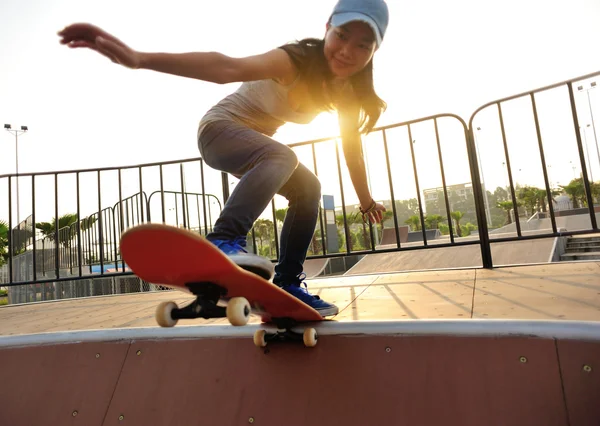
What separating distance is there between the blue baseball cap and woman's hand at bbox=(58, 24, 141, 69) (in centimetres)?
83

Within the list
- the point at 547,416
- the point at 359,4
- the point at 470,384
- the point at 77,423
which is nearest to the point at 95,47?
the point at 359,4

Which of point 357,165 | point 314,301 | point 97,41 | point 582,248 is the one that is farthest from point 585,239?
point 97,41

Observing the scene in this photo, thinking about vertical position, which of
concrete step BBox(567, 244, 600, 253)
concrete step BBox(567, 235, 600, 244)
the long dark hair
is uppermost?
the long dark hair

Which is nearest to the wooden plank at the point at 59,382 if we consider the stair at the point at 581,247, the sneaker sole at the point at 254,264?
the sneaker sole at the point at 254,264

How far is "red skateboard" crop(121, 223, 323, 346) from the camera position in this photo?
3.67 feet

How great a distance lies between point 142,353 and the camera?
155 centimetres

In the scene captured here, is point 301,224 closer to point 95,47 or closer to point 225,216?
point 225,216

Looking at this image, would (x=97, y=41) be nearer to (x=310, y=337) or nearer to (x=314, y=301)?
(x=310, y=337)

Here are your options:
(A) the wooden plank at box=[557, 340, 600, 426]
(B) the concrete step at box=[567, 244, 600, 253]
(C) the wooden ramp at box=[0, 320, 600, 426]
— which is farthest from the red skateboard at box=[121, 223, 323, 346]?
(B) the concrete step at box=[567, 244, 600, 253]

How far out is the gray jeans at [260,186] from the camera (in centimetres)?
159

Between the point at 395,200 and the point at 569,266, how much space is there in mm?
1579

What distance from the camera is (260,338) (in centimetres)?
136

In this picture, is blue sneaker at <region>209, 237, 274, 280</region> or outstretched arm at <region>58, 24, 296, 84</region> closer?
outstretched arm at <region>58, 24, 296, 84</region>

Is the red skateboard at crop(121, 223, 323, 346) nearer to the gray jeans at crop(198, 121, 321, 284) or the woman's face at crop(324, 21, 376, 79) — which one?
the gray jeans at crop(198, 121, 321, 284)
